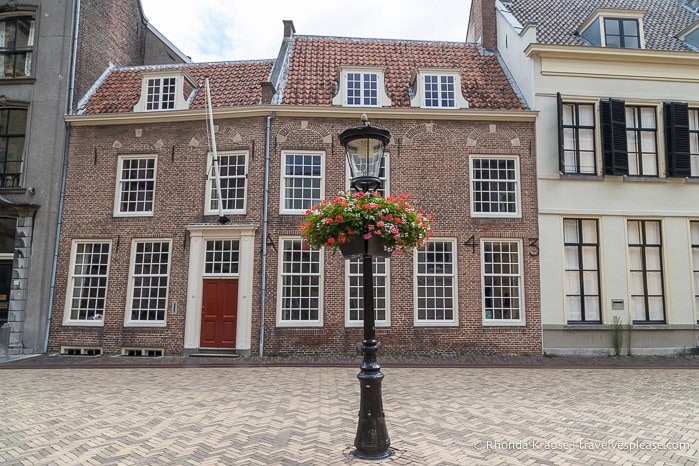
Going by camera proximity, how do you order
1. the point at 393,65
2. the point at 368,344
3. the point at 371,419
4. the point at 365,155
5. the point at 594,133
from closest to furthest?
the point at 371,419 < the point at 368,344 < the point at 365,155 < the point at 594,133 < the point at 393,65

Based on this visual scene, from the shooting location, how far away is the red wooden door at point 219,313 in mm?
13531

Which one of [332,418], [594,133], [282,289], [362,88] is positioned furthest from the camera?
[362,88]

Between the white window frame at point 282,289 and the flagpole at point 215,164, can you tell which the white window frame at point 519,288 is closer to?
the white window frame at point 282,289

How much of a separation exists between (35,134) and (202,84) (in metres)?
5.74

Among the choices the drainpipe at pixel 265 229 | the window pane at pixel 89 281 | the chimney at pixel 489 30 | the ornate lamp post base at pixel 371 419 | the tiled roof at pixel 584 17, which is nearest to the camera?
the ornate lamp post base at pixel 371 419

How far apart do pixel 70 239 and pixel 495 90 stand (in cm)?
1520

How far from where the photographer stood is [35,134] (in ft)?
48.4

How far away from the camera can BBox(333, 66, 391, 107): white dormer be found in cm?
1473

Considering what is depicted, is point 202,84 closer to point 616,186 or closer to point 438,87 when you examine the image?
point 438,87

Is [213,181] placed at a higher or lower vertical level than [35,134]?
lower

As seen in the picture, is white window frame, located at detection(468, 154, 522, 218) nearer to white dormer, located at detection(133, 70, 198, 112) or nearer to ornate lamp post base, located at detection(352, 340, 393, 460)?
ornate lamp post base, located at detection(352, 340, 393, 460)

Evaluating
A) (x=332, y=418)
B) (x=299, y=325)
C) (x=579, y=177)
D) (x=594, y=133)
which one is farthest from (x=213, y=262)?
(x=594, y=133)

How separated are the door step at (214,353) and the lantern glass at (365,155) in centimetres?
915

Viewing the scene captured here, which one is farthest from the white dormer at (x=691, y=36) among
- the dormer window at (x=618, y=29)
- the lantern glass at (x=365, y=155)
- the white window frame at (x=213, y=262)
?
the white window frame at (x=213, y=262)
